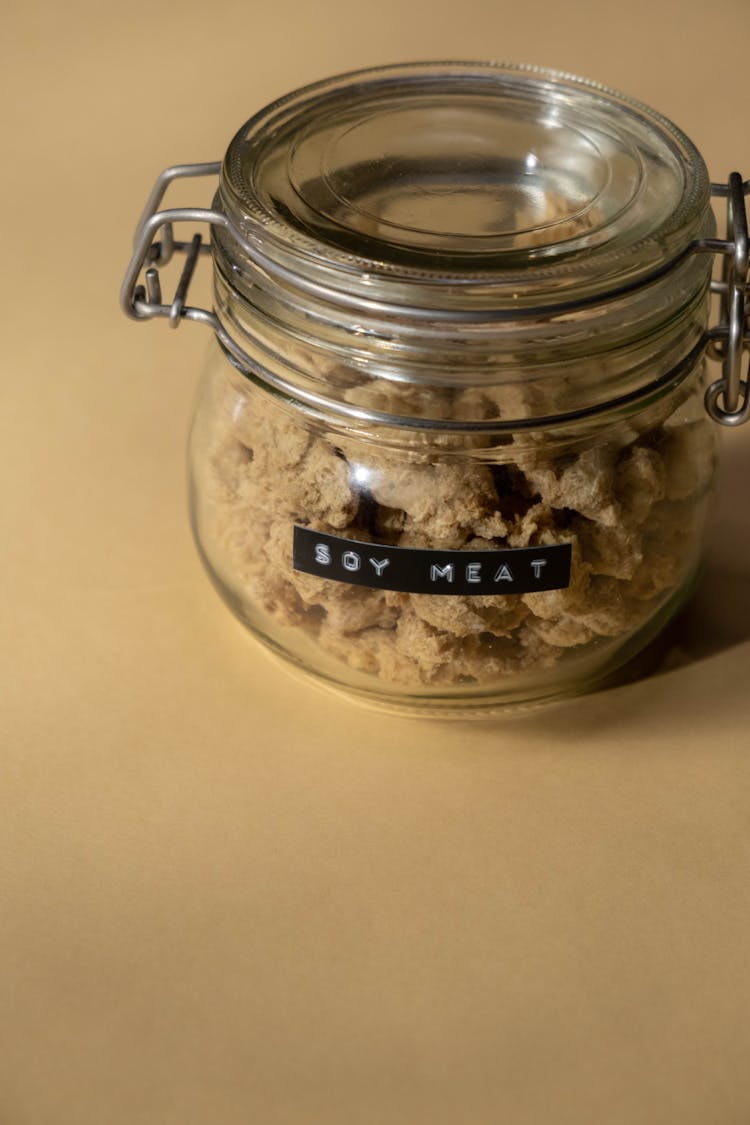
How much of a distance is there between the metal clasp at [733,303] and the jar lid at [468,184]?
0.07 feet

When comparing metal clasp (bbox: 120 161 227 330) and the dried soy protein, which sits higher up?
metal clasp (bbox: 120 161 227 330)

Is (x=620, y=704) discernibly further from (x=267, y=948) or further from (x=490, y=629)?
(x=267, y=948)

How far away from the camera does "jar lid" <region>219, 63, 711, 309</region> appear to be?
84cm

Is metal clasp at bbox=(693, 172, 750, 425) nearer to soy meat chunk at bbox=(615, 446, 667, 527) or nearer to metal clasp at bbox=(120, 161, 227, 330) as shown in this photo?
soy meat chunk at bbox=(615, 446, 667, 527)

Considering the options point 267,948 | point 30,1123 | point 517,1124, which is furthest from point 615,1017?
point 30,1123

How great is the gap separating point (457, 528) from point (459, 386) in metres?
0.09

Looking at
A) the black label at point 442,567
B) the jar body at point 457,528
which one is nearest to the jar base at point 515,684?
the jar body at point 457,528

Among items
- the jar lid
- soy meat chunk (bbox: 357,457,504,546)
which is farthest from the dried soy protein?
the jar lid

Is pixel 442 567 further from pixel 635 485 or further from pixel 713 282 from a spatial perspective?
pixel 713 282

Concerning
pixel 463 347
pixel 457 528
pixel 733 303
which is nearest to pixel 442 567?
pixel 457 528

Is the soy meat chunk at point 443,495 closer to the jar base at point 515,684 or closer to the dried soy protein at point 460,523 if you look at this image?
the dried soy protein at point 460,523

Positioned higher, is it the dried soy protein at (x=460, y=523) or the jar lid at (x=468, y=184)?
the jar lid at (x=468, y=184)

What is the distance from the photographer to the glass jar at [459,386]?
0.85 m

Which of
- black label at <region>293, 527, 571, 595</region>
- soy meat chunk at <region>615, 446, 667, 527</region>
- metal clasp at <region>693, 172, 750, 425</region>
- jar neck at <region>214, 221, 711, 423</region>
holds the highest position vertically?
metal clasp at <region>693, 172, 750, 425</region>
